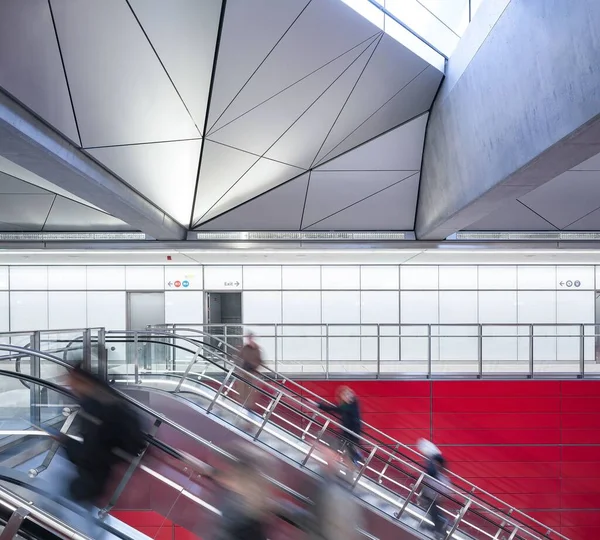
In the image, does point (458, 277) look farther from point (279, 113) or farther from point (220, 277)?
point (279, 113)

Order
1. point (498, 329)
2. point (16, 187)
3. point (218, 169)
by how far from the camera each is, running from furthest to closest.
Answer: point (498, 329) → point (16, 187) → point (218, 169)

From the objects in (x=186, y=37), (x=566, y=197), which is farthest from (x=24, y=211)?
(x=566, y=197)

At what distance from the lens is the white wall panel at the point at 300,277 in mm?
17438

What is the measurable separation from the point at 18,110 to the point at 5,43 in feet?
2.60

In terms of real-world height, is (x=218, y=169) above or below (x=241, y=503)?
above

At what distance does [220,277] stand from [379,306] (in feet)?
19.8

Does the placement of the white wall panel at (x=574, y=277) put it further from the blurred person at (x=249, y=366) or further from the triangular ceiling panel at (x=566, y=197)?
the blurred person at (x=249, y=366)

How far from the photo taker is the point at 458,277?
685 inches

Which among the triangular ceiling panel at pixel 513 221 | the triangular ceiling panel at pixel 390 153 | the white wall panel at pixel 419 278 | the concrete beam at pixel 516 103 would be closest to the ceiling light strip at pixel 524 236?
the triangular ceiling panel at pixel 513 221

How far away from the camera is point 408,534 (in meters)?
7.78

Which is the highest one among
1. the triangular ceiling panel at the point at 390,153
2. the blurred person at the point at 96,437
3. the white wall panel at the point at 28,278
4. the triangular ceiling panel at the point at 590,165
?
the triangular ceiling panel at the point at 390,153

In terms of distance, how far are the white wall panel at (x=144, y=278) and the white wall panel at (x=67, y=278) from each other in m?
1.76

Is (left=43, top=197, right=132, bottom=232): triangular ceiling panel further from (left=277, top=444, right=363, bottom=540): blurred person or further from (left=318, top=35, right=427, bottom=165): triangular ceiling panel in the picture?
(left=277, top=444, right=363, bottom=540): blurred person

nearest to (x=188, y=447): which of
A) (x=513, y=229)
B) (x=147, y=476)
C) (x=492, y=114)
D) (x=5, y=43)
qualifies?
(x=147, y=476)
